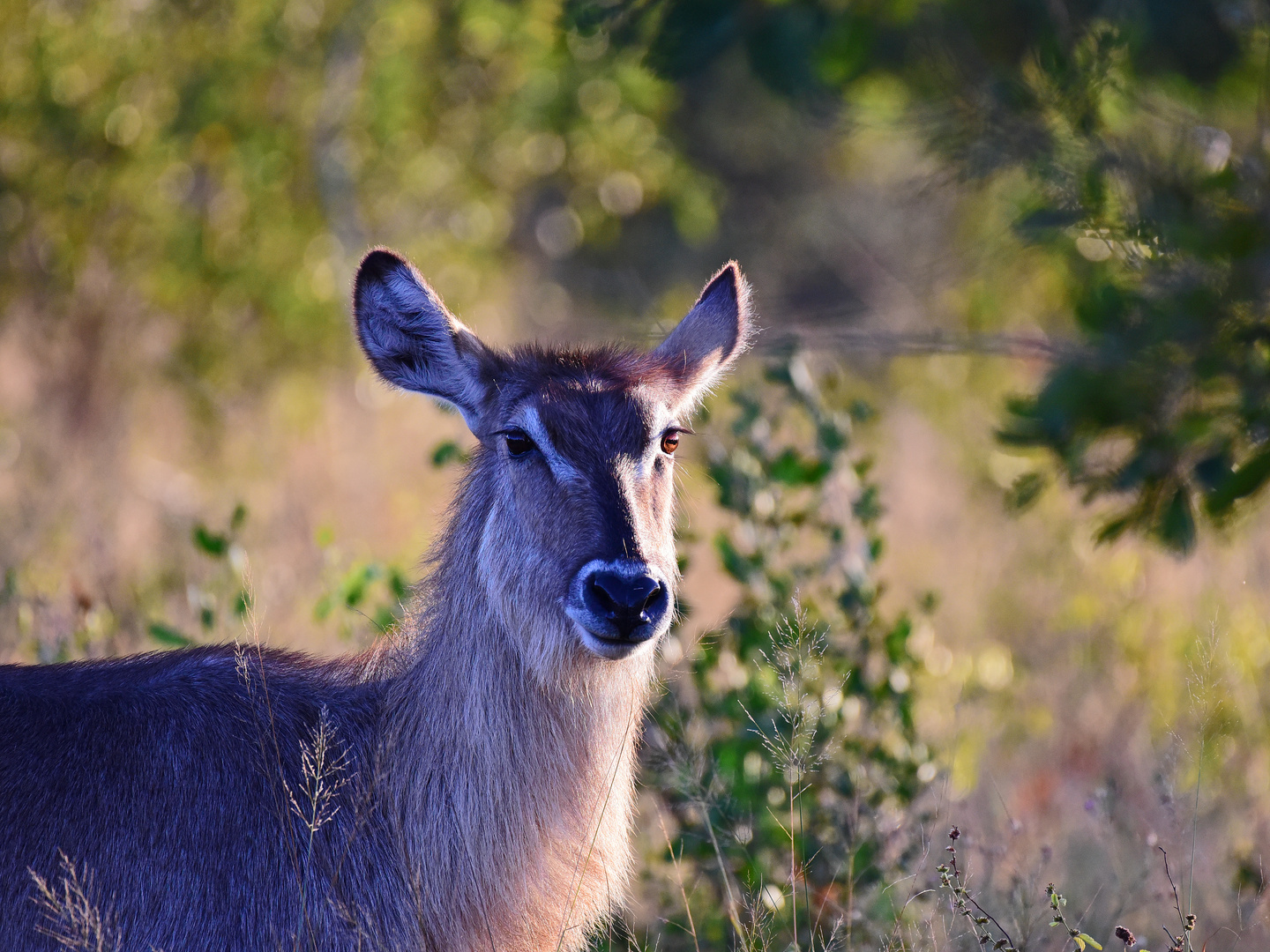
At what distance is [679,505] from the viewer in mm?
5262

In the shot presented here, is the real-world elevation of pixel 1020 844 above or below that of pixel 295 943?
below

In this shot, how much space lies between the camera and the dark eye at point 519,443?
4.21m

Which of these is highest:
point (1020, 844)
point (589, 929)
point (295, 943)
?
point (295, 943)

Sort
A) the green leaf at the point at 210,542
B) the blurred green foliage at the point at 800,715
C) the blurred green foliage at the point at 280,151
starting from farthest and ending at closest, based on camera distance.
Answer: the blurred green foliage at the point at 280,151
the green leaf at the point at 210,542
the blurred green foliage at the point at 800,715

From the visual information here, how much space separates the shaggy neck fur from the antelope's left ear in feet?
3.64

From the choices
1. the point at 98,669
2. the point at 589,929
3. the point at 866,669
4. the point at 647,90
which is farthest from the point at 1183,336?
the point at 647,90

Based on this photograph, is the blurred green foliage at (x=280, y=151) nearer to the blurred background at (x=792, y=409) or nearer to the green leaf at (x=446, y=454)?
the blurred background at (x=792, y=409)

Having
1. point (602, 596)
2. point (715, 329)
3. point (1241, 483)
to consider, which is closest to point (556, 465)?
point (602, 596)

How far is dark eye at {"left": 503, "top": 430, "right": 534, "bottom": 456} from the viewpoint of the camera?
4207mm

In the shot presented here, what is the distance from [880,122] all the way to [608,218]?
809 cm

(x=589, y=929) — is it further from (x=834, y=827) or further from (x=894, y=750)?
(x=894, y=750)

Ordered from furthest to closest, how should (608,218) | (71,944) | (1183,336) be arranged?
(608,218) < (1183,336) < (71,944)

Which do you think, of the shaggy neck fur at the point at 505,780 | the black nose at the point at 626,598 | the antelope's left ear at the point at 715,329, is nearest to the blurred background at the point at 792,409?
the antelope's left ear at the point at 715,329

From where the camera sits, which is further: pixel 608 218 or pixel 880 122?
pixel 608 218
